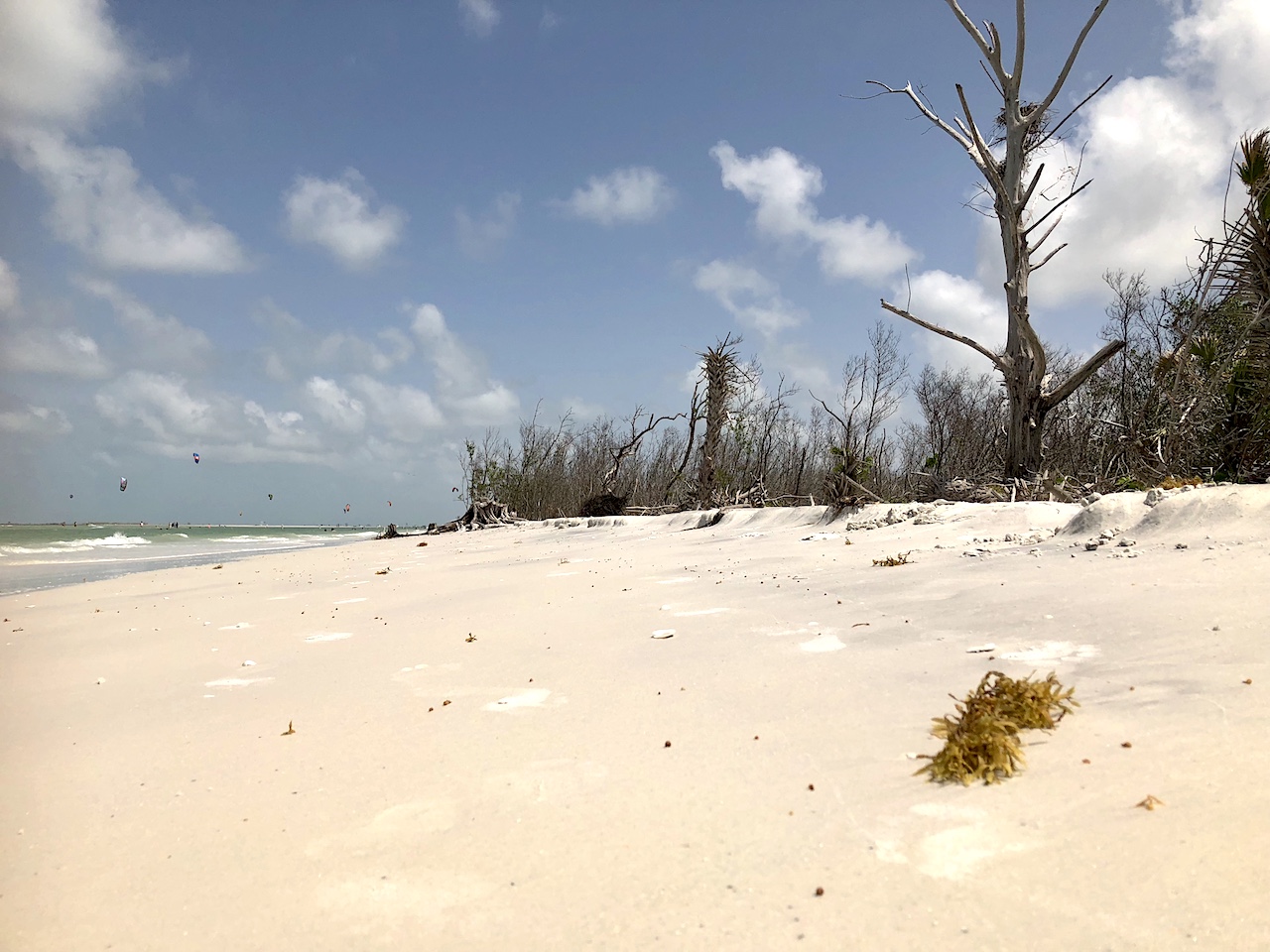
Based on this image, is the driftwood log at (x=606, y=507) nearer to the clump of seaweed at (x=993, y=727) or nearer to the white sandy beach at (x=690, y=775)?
the white sandy beach at (x=690, y=775)

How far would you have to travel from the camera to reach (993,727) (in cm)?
179

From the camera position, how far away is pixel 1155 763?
63.5 inches

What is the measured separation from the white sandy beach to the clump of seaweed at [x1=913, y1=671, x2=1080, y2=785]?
0.15 ft

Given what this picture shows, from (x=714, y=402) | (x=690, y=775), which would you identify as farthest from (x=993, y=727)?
(x=714, y=402)

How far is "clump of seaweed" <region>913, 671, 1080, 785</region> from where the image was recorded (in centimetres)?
171

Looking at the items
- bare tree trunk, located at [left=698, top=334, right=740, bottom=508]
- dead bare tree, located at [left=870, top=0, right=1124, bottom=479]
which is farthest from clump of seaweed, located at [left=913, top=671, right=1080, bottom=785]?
bare tree trunk, located at [left=698, top=334, right=740, bottom=508]

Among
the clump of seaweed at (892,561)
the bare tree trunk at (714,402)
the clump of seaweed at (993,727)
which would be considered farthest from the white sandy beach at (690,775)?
the bare tree trunk at (714,402)

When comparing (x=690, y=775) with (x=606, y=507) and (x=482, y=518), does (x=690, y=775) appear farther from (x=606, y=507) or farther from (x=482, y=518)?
(x=482, y=518)

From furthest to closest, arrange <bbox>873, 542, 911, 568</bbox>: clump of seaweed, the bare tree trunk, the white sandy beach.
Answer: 1. the bare tree trunk
2. <bbox>873, 542, 911, 568</bbox>: clump of seaweed
3. the white sandy beach

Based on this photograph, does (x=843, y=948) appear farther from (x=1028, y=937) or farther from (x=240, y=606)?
(x=240, y=606)

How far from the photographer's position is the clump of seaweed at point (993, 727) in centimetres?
171

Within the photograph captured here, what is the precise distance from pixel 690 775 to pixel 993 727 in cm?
79

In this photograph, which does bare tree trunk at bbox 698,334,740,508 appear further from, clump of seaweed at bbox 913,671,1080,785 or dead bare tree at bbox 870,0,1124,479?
clump of seaweed at bbox 913,671,1080,785

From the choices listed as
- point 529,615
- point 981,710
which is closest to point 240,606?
point 529,615
